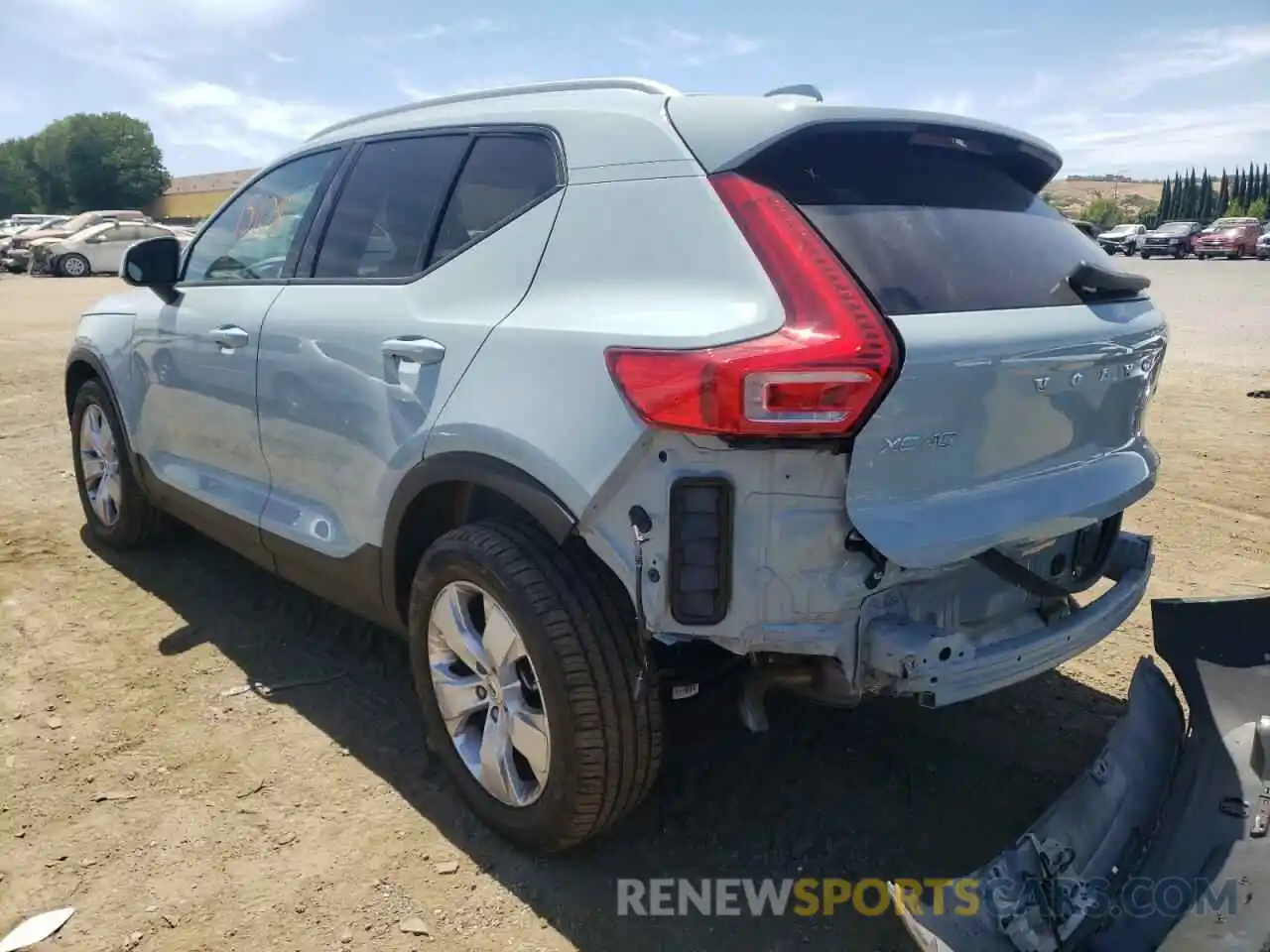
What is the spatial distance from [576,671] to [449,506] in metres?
0.79

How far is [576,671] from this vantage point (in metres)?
2.30

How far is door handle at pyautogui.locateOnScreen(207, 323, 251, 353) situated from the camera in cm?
349

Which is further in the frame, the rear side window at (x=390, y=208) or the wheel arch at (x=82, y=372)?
the wheel arch at (x=82, y=372)

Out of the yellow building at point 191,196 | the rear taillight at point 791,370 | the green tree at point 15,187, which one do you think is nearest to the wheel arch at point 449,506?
the rear taillight at point 791,370

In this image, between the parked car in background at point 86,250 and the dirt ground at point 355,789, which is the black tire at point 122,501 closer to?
the dirt ground at point 355,789

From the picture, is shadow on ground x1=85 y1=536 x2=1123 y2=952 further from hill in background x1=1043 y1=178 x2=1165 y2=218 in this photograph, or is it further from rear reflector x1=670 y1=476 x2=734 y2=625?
hill in background x1=1043 y1=178 x2=1165 y2=218

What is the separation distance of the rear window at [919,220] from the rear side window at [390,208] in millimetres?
1143

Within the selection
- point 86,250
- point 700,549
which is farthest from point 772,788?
point 86,250

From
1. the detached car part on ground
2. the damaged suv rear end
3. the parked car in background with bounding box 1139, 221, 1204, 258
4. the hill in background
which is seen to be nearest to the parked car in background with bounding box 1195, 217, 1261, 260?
the parked car in background with bounding box 1139, 221, 1204, 258

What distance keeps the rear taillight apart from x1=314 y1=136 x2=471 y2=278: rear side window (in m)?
1.17

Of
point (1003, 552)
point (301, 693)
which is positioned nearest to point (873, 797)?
point (1003, 552)

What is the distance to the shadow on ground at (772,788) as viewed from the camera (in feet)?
8.18

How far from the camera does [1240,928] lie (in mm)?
1780

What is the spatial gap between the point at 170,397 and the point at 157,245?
62 cm
